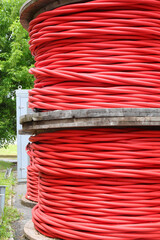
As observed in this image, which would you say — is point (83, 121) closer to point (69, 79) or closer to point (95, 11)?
point (69, 79)

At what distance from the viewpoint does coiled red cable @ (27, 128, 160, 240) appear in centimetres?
223

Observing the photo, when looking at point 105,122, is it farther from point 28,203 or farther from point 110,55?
point 28,203

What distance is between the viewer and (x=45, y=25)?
2494mm

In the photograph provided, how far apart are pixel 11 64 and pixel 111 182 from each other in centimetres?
1283

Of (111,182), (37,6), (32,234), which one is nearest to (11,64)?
(37,6)

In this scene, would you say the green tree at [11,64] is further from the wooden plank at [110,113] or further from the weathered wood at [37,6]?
the wooden plank at [110,113]

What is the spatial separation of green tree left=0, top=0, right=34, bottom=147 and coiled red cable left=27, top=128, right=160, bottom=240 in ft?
38.6

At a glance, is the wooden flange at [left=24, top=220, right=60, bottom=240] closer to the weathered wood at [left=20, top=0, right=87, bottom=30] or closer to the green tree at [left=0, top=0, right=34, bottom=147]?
the weathered wood at [left=20, top=0, right=87, bottom=30]

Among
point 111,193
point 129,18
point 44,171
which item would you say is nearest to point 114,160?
point 111,193

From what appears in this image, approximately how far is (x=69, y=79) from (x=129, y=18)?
55 centimetres

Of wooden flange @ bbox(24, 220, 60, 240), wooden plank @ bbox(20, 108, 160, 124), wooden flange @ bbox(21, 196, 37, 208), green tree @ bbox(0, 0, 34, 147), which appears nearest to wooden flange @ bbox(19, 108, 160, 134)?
wooden plank @ bbox(20, 108, 160, 124)

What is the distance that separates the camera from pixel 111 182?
2.27 m

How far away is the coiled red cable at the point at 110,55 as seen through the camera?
7.38 feet

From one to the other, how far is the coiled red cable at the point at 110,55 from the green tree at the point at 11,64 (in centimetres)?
1164
